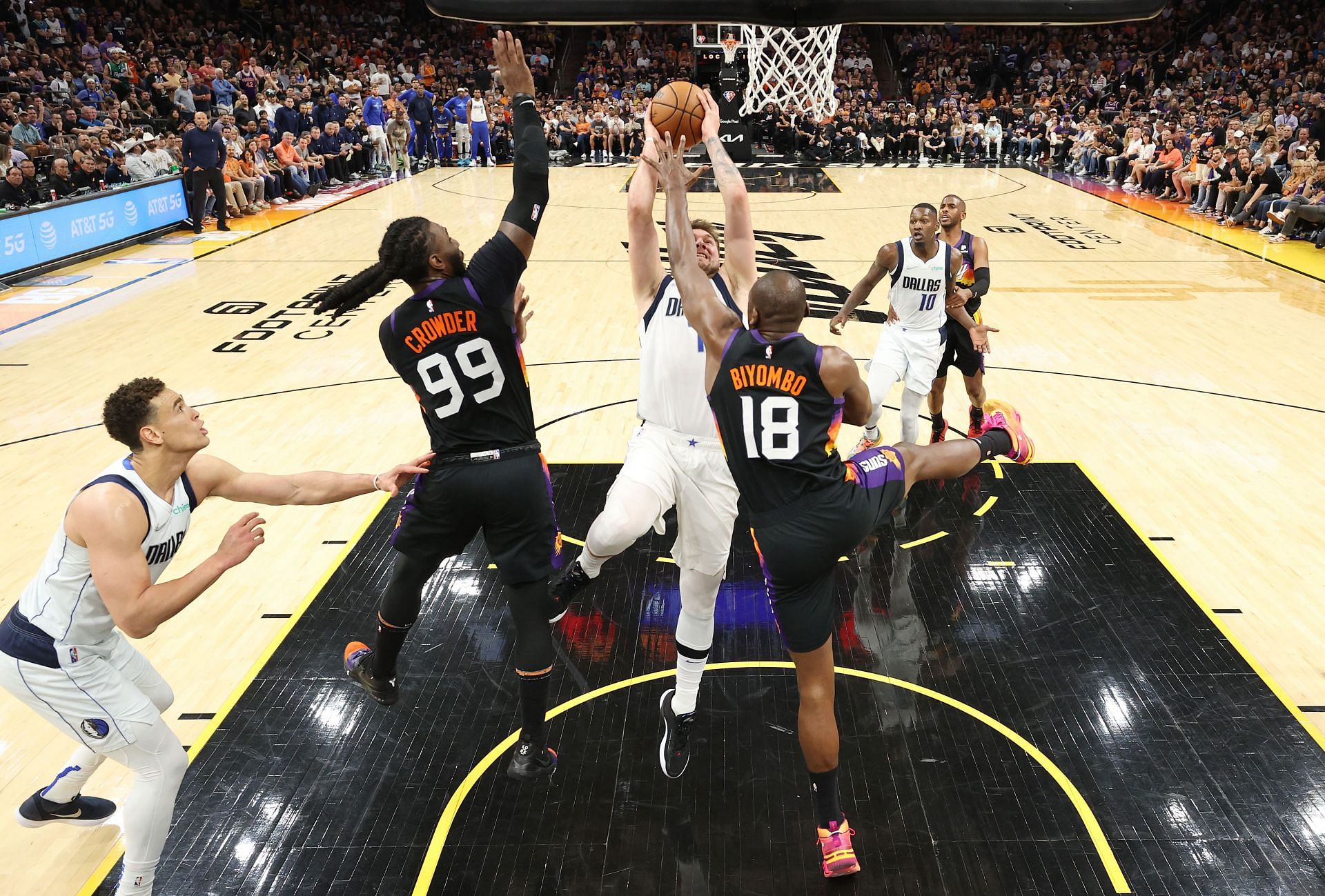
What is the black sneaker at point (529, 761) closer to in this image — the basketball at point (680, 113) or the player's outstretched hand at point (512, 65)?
the player's outstretched hand at point (512, 65)

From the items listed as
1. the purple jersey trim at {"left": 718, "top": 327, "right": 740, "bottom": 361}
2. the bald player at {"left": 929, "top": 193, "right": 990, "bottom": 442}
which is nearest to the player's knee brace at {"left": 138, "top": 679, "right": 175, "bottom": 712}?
the purple jersey trim at {"left": 718, "top": 327, "right": 740, "bottom": 361}

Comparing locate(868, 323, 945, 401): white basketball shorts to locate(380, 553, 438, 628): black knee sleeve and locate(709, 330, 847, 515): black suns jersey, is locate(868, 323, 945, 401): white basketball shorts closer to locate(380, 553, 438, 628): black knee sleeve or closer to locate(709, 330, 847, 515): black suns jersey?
locate(709, 330, 847, 515): black suns jersey

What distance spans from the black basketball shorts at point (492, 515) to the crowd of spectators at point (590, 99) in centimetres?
1121

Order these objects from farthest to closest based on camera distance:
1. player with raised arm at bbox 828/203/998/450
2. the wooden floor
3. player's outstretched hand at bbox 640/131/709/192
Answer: player with raised arm at bbox 828/203/998/450
the wooden floor
player's outstretched hand at bbox 640/131/709/192

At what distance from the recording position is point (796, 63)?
994 centimetres

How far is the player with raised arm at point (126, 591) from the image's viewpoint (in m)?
3.01

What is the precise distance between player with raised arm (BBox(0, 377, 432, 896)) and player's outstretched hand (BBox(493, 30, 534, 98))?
1.64m

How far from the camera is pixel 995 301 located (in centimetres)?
1133

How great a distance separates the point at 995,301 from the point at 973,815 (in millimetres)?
8556

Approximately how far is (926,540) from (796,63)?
19.5 ft

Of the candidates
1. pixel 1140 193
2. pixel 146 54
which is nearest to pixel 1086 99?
pixel 1140 193

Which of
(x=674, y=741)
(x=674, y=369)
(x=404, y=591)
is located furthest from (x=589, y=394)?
(x=674, y=741)

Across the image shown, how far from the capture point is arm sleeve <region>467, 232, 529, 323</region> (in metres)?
3.52

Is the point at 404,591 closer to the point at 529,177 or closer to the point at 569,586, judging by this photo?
the point at 569,586
